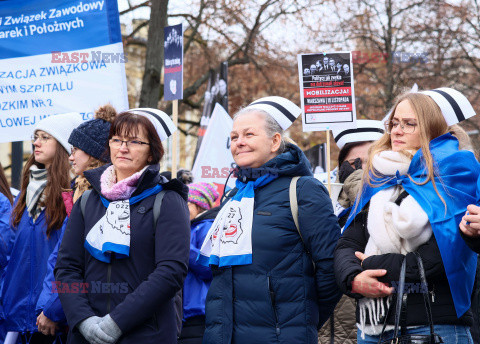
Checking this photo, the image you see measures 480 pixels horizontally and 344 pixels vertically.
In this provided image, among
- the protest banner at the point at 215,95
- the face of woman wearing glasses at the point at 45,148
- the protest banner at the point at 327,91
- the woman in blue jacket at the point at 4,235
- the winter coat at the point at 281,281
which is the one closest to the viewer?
the winter coat at the point at 281,281

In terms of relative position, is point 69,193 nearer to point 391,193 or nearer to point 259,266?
point 259,266

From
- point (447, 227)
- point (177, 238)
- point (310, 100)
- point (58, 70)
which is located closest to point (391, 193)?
point (447, 227)

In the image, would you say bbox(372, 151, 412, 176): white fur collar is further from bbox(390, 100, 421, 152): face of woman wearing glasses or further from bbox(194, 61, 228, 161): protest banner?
bbox(194, 61, 228, 161): protest banner

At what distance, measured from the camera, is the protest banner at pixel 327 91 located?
232 inches

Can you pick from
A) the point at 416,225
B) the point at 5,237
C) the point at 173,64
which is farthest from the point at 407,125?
the point at 173,64

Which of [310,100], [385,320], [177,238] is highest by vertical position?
[310,100]

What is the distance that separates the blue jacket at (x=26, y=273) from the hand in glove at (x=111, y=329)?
3.75 feet

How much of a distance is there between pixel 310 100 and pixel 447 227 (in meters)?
3.06

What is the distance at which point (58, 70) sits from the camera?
664cm

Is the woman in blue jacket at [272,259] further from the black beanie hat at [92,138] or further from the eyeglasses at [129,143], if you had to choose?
the black beanie hat at [92,138]

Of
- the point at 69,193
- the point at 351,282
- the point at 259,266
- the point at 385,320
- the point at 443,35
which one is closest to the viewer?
the point at 385,320

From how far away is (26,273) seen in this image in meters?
4.45

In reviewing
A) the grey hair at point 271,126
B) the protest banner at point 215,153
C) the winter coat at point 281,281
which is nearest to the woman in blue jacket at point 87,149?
the grey hair at point 271,126

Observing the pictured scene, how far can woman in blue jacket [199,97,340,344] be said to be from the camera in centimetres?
343
